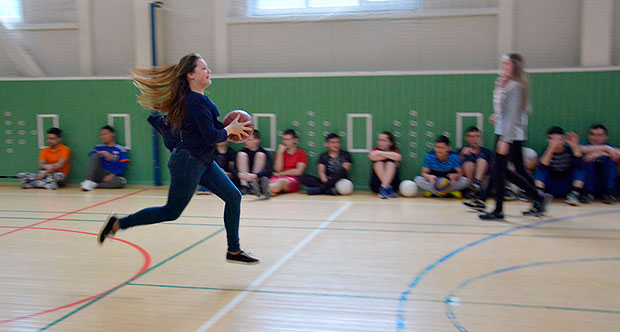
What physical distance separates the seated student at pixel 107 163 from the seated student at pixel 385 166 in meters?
4.28

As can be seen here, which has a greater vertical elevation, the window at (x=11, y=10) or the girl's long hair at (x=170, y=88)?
the window at (x=11, y=10)

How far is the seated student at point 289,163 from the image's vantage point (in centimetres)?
835

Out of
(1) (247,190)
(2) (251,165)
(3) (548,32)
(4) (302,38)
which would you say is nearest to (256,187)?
(1) (247,190)

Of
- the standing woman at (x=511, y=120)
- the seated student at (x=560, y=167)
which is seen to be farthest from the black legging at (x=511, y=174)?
the seated student at (x=560, y=167)

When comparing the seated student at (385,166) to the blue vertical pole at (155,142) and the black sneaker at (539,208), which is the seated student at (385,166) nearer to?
the black sneaker at (539,208)

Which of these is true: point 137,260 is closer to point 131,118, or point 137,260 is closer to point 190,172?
point 190,172

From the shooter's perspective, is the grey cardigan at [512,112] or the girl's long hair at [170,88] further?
the grey cardigan at [512,112]

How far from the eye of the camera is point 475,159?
25.5ft

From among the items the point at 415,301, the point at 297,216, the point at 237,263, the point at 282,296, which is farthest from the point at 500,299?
the point at 297,216

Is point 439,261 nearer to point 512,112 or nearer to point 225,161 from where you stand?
point 512,112

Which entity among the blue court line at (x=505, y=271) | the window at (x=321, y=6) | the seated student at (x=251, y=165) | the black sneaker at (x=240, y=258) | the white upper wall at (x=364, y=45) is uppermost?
the window at (x=321, y=6)

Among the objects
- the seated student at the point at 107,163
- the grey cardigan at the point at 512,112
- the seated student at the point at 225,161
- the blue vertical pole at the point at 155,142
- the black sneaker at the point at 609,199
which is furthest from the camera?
the blue vertical pole at the point at 155,142

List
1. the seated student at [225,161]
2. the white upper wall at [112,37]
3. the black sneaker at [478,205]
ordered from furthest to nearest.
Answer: the white upper wall at [112,37] → the seated student at [225,161] → the black sneaker at [478,205]

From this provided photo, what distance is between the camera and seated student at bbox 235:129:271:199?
8.19m
